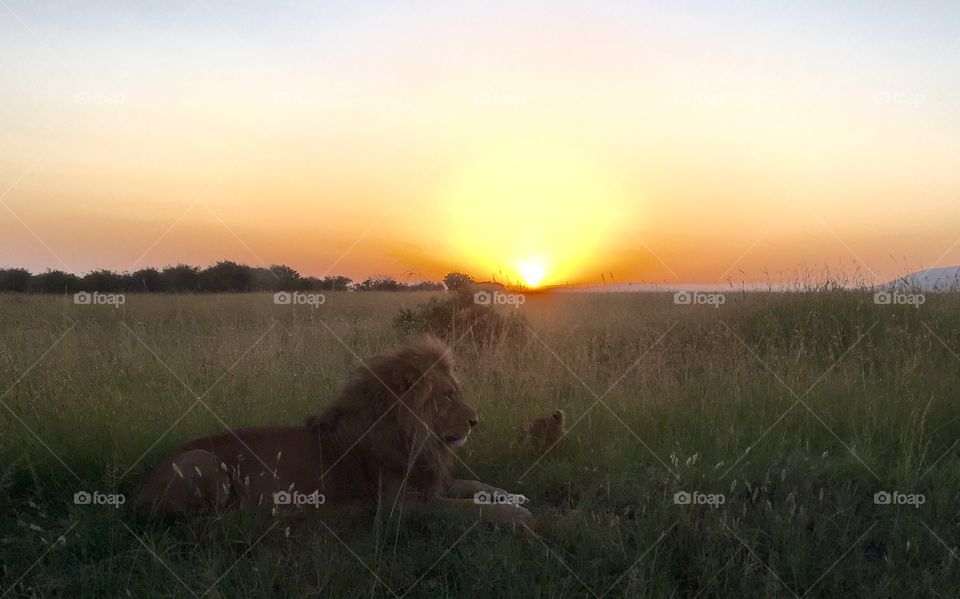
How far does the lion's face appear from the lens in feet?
16.5

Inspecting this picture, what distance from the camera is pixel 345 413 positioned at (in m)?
4.92

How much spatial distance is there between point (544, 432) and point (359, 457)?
196cm

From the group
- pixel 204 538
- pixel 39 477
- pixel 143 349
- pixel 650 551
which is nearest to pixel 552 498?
pixel 650 551

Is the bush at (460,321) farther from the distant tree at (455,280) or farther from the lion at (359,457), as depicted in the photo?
the lion at (359,457)

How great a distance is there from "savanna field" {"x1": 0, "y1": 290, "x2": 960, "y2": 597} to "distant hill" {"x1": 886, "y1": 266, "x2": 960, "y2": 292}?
5.65 feet

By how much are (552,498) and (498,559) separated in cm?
146

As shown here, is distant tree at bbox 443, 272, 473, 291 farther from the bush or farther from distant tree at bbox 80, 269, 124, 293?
distant tree at bbox 80, 269, 124, 293

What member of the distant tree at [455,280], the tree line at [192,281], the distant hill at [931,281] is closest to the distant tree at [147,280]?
the tree line at [192,281]

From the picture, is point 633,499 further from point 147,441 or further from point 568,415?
point 147,441

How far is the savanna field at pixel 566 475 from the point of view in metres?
3.85

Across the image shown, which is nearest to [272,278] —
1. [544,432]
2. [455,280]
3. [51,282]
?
[51,282]

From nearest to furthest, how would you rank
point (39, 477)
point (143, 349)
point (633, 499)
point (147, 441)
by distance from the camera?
1. point (633, 499)
2. point (39, 477)
3. point (147, 441)
4. point (143, 349)

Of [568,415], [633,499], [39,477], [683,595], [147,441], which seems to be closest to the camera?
[683,595]

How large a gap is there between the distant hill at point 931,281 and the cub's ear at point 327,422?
1078 centimetres
